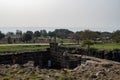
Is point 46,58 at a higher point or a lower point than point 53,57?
lower

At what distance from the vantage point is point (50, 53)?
1009 inches

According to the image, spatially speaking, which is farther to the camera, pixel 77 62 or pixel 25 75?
pixel 77 62

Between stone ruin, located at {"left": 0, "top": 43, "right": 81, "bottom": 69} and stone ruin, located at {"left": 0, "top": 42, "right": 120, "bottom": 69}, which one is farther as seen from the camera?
stone ruin, located at {"left": 0, "top": 42, "right": 120, "bottom": 69}

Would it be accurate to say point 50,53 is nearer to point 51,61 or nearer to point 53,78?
point 51,61

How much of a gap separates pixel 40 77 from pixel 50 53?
16573 millimetres

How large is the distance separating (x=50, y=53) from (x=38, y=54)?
73.7 inches

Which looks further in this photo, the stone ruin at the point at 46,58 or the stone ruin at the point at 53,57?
the stone ruin at the point at 53,57

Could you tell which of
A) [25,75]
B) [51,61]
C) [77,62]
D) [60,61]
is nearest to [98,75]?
[25,75]

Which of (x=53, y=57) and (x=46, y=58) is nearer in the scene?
(x=53, y=57)

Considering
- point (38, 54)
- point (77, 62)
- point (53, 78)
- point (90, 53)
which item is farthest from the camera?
point (90, 53)

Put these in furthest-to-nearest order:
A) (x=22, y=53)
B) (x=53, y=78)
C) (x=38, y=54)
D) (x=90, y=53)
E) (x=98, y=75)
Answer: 1. (x=90, y=53)
2. (x=38, y=54)
3. (x=22, y=53)
4. (x=98, y=75)
5. (x=53, y=78)

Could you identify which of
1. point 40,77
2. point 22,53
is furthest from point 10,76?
point 22,53

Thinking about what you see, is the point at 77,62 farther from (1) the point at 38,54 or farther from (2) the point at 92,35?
(2) the point at 92,35

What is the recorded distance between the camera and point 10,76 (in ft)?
30.2
